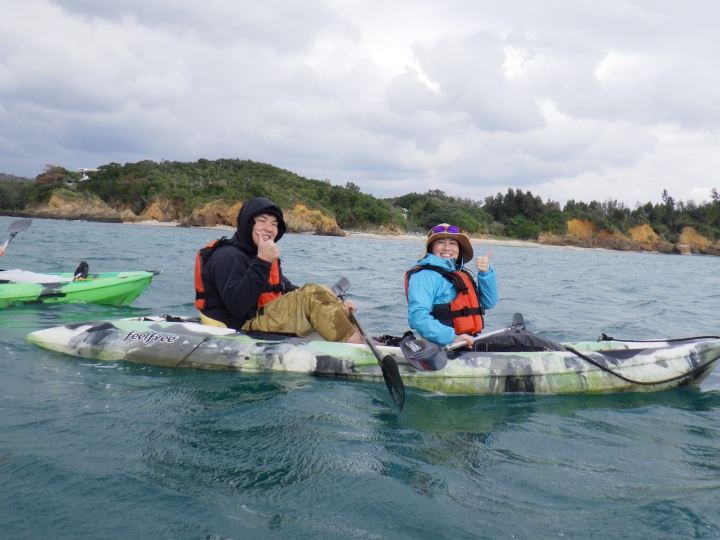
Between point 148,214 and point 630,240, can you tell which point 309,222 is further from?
point 630,240

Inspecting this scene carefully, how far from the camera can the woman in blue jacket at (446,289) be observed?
172 inches

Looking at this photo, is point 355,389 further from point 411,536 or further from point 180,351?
point 411,536

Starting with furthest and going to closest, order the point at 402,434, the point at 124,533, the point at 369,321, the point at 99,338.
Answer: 1. the point at 369,321
2. the point at 99,338
3. the point at 402,434
4. the point at 124,533

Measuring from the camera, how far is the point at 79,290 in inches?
293

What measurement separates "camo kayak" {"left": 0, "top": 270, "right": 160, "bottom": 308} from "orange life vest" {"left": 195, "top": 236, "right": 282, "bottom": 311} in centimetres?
335

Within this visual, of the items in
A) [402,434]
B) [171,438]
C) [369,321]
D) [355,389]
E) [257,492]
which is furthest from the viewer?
[369,321]

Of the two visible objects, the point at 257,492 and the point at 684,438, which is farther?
the point at 684,438

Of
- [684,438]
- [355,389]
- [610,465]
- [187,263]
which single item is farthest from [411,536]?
[187,263]

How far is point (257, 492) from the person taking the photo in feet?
8.34

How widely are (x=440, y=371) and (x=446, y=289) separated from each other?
25.9 inches

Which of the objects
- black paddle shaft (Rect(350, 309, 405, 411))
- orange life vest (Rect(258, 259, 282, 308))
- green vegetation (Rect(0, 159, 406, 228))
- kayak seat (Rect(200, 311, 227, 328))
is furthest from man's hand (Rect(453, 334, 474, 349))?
green vegetation (Rect(0, 159, 406, 228))

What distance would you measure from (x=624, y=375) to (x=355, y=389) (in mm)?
2233

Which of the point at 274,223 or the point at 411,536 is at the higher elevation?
the point at 274,223

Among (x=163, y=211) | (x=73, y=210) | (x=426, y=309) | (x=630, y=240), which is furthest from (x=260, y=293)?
(x=630, y=240)
